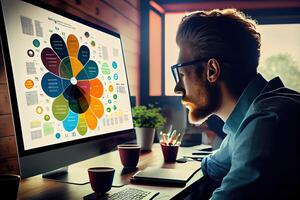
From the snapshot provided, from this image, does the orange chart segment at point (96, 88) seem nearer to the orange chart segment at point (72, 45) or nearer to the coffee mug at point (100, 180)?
the orange chart segment at point (72, 45)

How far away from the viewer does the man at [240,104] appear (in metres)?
0.79

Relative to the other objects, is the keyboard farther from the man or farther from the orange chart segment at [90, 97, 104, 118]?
the orange chart segment at [90, 97, 104, 118]

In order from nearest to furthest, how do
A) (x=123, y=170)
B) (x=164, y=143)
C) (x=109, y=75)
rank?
(x=123, y=170) → (x=109, y=75) → (x=164, y=143)

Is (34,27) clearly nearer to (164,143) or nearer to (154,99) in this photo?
(164,143)

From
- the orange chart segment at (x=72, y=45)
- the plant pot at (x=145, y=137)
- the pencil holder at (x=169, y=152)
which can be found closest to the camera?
the orange chart segment at (x=72, y=45)

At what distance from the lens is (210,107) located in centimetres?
123

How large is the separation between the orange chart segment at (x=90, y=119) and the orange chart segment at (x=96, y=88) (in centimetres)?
8

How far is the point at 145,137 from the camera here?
1933 millimetres

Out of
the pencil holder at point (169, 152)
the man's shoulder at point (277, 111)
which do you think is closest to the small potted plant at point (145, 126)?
the pencil holder at point (169, 152)

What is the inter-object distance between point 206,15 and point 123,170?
2.14 feet

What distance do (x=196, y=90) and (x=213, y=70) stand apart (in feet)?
0.33

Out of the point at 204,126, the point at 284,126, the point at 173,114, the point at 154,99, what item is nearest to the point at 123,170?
the point at 284,126

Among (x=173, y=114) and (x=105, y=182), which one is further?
(x=173, y=114)

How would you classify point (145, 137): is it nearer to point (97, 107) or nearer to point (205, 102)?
point (97, 107)
